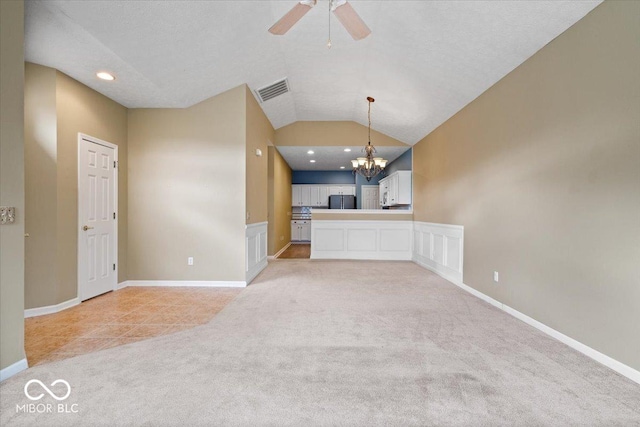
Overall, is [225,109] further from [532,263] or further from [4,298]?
[532,263]

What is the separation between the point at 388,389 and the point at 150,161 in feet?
14.5

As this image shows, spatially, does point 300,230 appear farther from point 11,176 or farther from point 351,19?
point 11,176

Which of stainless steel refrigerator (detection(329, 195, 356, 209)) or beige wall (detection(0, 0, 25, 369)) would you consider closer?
beige wall (detection(0, 0, 25, 369))

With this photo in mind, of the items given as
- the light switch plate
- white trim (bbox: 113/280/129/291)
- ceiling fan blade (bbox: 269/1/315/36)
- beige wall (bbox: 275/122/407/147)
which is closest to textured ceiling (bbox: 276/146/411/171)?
beige wall (bbox: 275/122/407/147)

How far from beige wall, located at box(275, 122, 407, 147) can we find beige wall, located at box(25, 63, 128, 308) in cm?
411

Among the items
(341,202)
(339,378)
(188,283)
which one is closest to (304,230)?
(341,202)

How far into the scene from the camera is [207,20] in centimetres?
316

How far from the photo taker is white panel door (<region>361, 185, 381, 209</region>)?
36.6ft

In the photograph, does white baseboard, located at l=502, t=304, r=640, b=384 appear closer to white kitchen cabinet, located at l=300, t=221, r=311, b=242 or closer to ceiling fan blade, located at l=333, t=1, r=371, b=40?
ceiling fan blade, located at l=333, t=1, r=371, b=40

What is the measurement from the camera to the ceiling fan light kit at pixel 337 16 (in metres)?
2.28

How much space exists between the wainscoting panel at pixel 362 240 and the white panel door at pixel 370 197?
405 cm

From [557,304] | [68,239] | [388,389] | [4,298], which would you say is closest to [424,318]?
[557,304]

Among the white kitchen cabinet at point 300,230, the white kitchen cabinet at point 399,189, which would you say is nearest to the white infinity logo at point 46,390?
the white kitchen cabinet at point 399,189

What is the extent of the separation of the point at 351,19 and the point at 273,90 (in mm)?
3096
